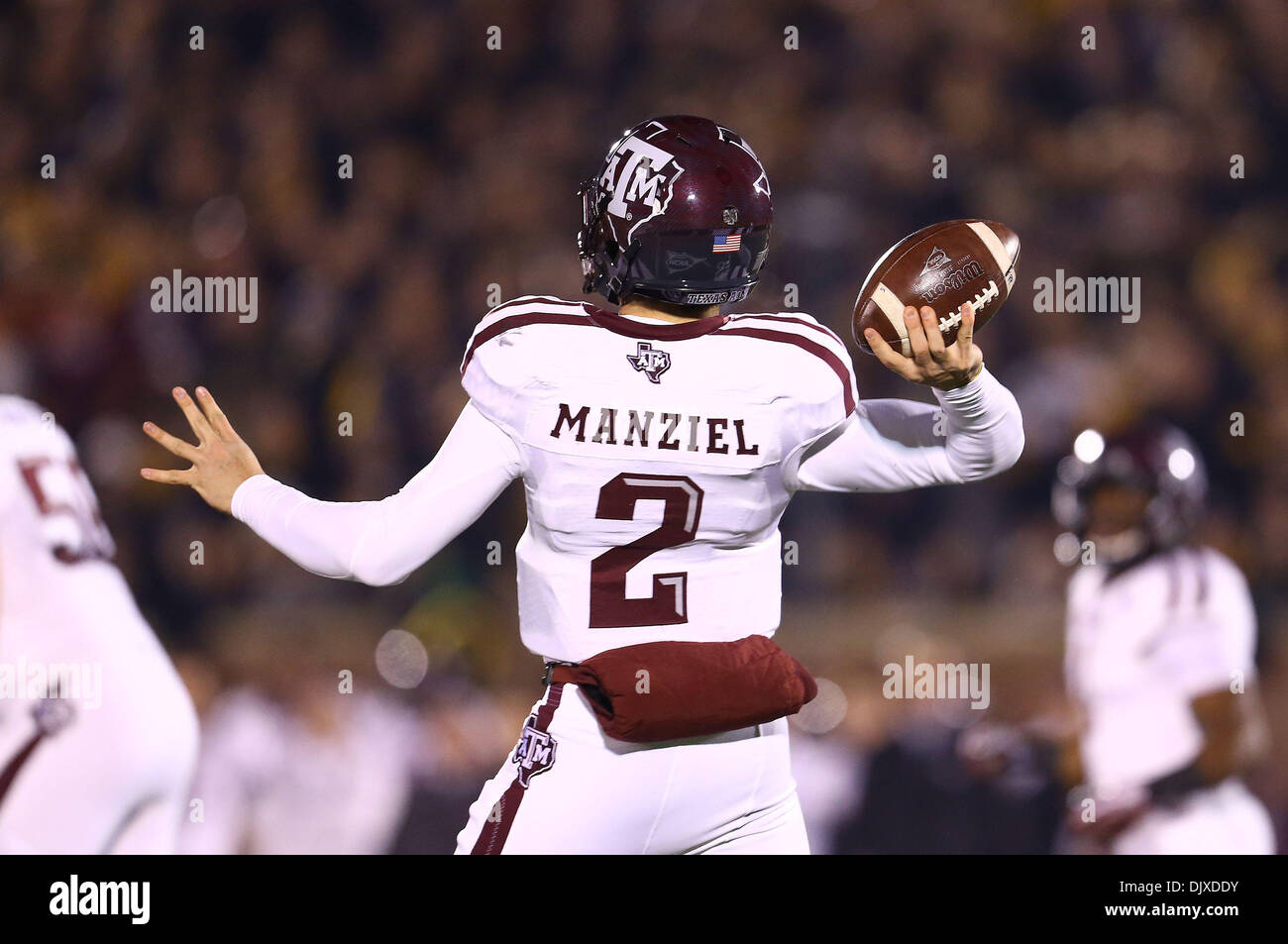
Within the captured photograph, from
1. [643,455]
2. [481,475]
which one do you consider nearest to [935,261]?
[643,455]

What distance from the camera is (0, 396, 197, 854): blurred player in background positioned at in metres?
2.80

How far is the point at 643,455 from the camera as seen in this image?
217cm

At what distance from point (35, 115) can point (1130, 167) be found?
4.63m

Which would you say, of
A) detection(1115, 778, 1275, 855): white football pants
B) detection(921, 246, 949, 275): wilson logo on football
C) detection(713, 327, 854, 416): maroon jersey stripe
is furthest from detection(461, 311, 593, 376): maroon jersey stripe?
detection(1115, 778, 1275, 855): white football pants

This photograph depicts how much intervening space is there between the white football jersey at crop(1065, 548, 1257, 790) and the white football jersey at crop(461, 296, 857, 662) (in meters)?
2.50

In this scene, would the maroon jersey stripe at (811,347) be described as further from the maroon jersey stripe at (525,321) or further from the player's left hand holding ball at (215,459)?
the player's left hand holding ball at (215,459)

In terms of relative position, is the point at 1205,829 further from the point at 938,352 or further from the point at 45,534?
the point at 45,534

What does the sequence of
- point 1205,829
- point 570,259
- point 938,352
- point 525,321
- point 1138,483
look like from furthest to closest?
1. point 570,259
2. point 1138,483
3. point 1205,829
4. point 525,321
5. point 938,352

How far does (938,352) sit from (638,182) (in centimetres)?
52

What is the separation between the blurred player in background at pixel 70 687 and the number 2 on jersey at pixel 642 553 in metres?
1.14

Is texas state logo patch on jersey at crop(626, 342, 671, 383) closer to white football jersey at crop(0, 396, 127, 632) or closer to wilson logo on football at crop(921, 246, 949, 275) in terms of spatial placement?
wilson logo on football at crop(921, 246, 949, 275)

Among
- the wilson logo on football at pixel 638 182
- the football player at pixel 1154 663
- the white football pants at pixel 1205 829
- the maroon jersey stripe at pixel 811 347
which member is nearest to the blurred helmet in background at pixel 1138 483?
the football player at pixel 1154 663

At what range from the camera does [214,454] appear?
2.36 meters

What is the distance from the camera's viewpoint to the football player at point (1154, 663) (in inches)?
169
